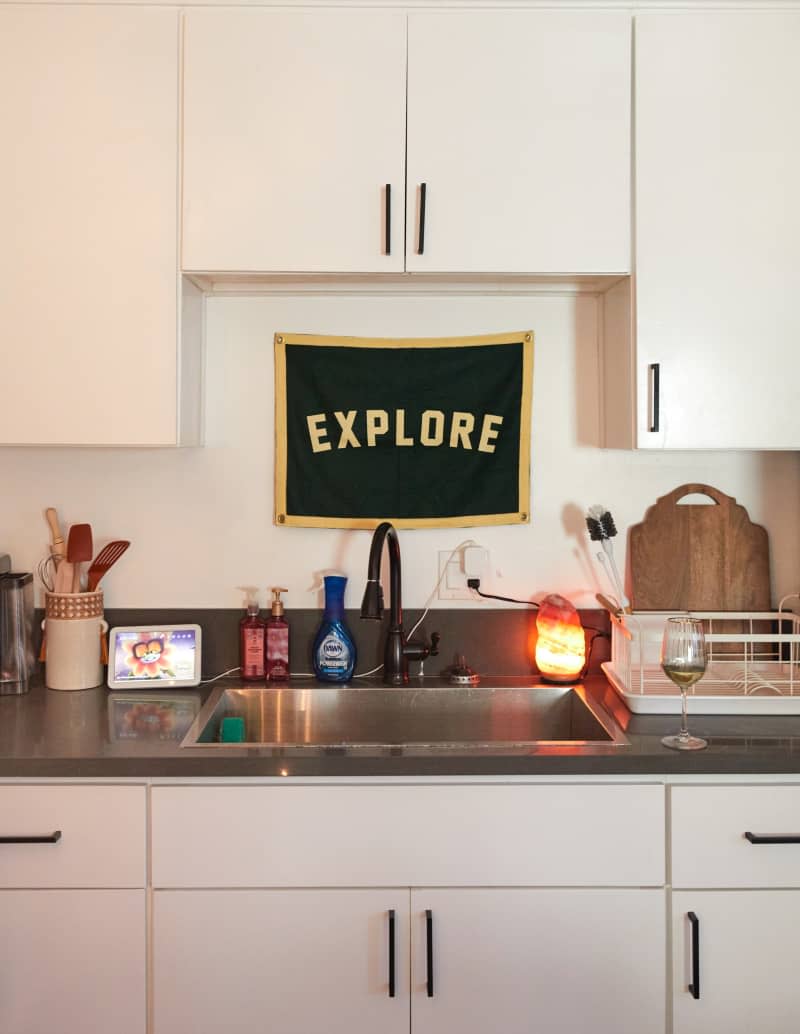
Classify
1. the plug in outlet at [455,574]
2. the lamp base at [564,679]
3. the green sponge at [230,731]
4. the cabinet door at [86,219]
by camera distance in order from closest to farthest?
the cabinet door at [86,219]
the green sponge at [230,731]
the lamp base at [564,679]
the plug in outlet at [455,574]

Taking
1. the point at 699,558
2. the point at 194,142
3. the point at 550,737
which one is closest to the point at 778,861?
the point at 550,737

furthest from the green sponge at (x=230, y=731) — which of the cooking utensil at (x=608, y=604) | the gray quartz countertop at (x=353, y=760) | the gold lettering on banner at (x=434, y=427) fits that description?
the cooking utensil at (x=608, y=604)

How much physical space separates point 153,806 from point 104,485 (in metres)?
0.94

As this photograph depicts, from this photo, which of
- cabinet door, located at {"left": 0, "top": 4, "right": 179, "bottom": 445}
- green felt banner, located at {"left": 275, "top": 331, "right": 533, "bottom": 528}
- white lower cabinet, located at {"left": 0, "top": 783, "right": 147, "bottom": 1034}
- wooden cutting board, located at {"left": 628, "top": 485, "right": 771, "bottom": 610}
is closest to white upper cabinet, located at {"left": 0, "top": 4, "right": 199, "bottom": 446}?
cabinet door, located at {"left": 0, "top": 4, "right": 179, "bottom": 445}

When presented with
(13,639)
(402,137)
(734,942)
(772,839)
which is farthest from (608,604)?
(13,639)

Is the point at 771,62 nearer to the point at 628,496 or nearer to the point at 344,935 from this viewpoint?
the point at 628,496

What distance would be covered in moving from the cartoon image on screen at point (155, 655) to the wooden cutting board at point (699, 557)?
3.71ft

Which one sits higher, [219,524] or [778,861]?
[219,524]

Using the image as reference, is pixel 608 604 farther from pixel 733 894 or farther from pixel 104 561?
pixel 104 561

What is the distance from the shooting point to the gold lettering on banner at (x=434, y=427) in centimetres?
250

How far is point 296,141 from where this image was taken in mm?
2137

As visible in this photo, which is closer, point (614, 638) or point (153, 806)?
point (153, 806)

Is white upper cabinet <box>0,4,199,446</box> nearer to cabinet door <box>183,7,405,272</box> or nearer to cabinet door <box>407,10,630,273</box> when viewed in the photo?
cabinet door <box>183,7,405,272</box>

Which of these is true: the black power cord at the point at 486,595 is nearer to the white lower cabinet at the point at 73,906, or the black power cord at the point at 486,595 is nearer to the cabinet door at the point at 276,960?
the cabinet door at the point at 276,960
